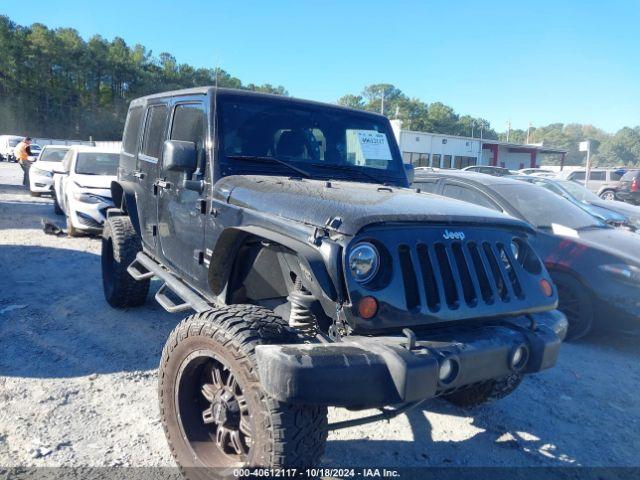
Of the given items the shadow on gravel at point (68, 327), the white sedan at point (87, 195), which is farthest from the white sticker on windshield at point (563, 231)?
the white sedan at point (87, 195)

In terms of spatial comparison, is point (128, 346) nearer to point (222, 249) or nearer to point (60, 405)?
point (60, 405)

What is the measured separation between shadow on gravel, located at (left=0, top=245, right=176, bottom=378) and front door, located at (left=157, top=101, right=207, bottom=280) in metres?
0.89

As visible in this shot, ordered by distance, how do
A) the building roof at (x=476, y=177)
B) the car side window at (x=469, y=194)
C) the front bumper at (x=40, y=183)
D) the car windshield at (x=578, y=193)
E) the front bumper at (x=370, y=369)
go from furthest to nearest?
the front bumper at (x=40, y=183) < the car windshield at (x=578, y=193) < the building roof at (x=476, y=177) < the car side window at (x=469, y=194) < the front bumper at (x=370, y=369)

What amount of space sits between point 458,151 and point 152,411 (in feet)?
125

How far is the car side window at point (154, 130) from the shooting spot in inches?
175

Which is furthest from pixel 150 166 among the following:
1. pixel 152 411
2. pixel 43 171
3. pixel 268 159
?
pixel 43 171

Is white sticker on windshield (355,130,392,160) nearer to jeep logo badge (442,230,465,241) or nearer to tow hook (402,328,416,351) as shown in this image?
jeep logo badge (442,230,465,241)

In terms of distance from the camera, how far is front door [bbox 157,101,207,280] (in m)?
3.61

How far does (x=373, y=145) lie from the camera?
4195 mm

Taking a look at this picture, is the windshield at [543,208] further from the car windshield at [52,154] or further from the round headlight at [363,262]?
the car windshield at [52,154]

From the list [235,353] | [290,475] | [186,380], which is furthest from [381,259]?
[186,380]

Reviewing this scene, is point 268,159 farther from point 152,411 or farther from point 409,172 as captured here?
point 152,411

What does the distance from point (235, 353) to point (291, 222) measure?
0.74m

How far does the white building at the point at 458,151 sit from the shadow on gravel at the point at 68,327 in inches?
975
